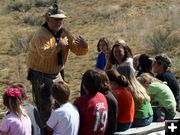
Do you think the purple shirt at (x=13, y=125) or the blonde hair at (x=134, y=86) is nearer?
the purple shirt at (x=13, y=125)

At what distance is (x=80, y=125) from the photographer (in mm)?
5707

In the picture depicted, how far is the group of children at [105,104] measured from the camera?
5430mm

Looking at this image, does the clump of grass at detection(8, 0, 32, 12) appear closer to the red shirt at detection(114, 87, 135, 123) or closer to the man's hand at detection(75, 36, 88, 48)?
the man's hand at detection(75, 36, 88, 48)

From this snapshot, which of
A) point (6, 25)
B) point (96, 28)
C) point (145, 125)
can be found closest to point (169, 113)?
point (145, 125)

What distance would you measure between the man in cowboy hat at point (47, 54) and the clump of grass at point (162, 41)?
9510 mm

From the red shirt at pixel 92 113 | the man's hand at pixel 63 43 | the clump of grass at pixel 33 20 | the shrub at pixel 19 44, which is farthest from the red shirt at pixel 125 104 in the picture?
the clump of grass at pixel 33 20

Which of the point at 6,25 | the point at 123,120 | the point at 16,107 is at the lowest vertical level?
the point at 6,25

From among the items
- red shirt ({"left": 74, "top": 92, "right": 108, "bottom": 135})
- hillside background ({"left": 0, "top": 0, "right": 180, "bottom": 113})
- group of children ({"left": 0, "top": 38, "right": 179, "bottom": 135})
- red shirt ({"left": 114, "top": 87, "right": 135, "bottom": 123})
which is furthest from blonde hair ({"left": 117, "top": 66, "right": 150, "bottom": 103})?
hillside background ({"left": 0, "top": 0, "right": 180, "bottom": 113})

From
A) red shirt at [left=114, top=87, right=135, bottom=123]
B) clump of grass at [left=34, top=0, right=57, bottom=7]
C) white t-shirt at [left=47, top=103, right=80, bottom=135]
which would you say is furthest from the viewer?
clump of grass at [left=34, top=0, right=57, bottom=7]

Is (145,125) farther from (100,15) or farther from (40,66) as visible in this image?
(100,15)

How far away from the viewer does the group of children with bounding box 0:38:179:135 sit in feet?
17.8

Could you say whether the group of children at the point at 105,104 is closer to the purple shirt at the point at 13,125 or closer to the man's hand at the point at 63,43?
the purple shirt at the point at 13,125

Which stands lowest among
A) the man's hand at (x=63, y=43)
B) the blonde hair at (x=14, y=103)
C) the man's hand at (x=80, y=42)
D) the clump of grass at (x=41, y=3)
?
the clump of grass at (x=41, y=3)

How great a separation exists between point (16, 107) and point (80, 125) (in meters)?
0.78
